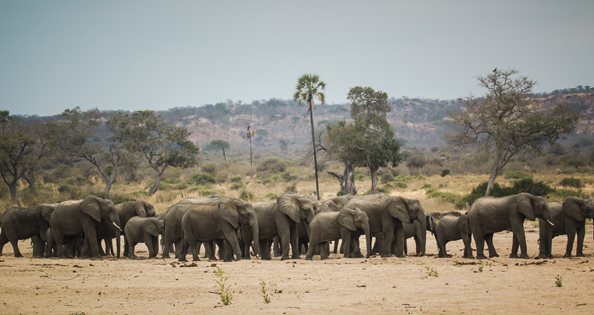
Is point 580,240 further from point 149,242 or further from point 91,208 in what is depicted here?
point 91,208

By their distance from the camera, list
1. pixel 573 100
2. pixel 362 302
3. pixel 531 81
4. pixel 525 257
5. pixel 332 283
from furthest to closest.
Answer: pixel 573 100
pixel 531 81
pixel 525 257
pixel 332 283
pixel 362 302

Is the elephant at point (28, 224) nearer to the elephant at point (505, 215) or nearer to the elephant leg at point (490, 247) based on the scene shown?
the elephant at point (505, 215)

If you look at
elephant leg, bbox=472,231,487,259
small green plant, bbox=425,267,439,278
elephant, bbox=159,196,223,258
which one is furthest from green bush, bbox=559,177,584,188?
small green plant, bbox=425,267,439,278

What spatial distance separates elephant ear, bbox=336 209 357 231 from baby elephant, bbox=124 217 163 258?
234 inches

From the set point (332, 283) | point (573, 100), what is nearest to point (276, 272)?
point (332, 283)

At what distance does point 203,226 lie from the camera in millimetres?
23094

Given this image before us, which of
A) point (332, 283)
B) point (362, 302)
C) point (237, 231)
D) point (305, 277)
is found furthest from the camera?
point (237, 231)

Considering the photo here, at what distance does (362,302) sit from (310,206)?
1059 centimetres

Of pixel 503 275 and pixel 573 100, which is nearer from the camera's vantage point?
pixel 503 275

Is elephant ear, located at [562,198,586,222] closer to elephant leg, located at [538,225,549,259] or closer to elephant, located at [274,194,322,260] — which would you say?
elephant leg, located at [538,225,549,259]

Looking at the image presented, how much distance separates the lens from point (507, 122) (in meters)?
54.9

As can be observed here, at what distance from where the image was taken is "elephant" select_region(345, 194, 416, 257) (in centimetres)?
2427

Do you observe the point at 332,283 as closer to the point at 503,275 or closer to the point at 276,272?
the point at 276,272

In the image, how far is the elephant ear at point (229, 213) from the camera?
2291 centimetres
